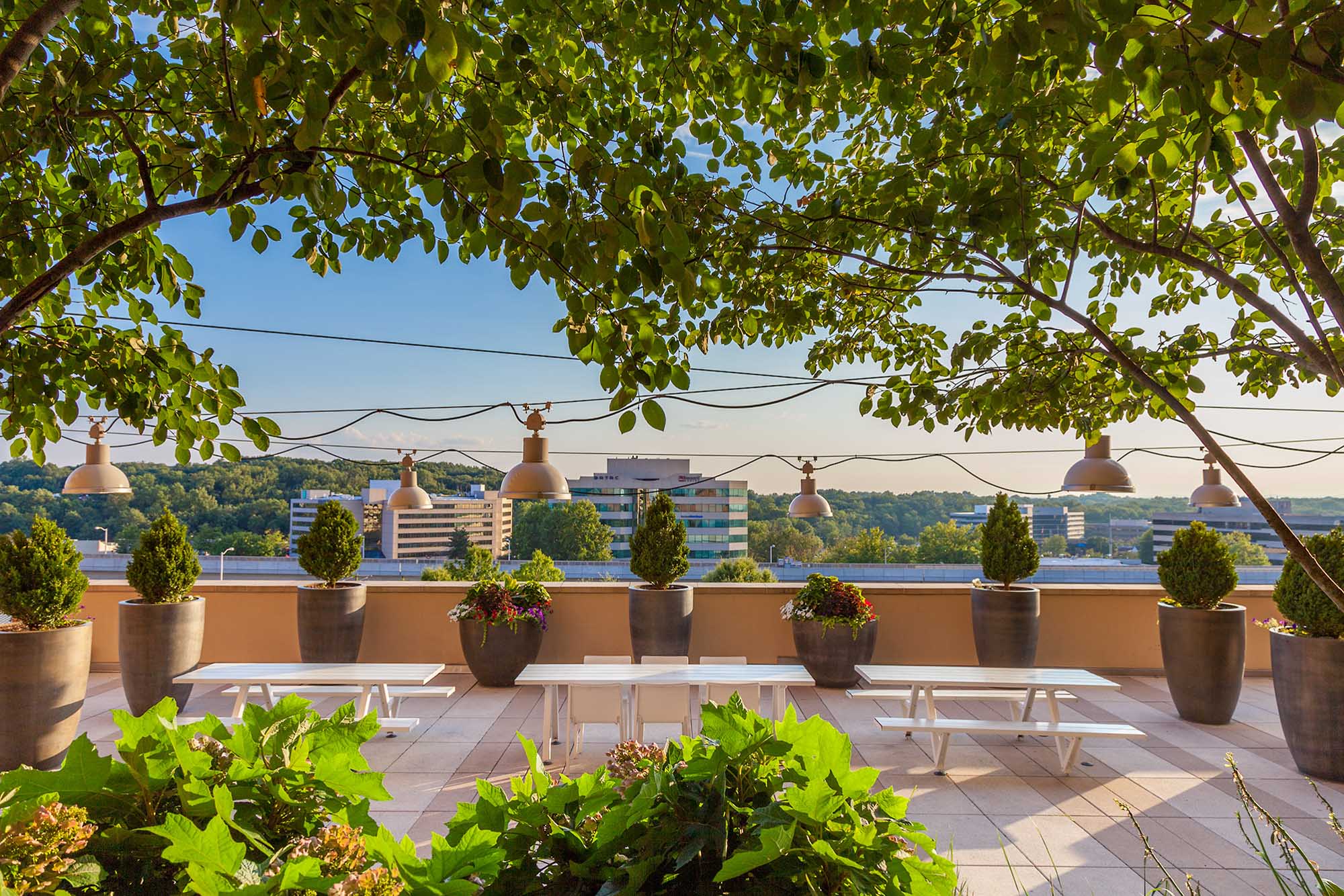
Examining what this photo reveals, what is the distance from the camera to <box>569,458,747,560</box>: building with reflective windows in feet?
24.5

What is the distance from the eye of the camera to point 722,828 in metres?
0.82

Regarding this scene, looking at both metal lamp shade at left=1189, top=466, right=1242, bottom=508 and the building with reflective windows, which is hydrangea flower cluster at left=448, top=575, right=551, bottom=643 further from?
metal lamp shade at left=1189, top=466, right=1242, bottom=508

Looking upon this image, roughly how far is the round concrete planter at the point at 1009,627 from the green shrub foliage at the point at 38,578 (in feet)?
20.7

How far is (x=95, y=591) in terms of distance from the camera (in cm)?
654

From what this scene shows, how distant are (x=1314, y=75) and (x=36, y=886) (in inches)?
68.2

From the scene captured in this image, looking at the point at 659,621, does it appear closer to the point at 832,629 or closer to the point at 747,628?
the point at 747,628

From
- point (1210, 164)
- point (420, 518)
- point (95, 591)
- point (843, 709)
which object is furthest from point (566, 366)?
point (1210, 164)

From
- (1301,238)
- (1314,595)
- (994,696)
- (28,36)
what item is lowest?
(994,696)

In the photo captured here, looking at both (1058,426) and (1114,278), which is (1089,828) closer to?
(1058,426)

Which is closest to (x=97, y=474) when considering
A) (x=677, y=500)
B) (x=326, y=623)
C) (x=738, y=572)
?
(x=326, y=623)

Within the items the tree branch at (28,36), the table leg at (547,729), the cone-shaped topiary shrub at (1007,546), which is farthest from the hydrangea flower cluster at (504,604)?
the tree branch at (28,36)

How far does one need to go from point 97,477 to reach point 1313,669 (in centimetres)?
776

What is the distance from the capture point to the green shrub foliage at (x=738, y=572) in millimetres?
18391

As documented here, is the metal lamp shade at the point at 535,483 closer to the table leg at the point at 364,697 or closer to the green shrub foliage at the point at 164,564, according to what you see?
the table leg at the point at 364,697
